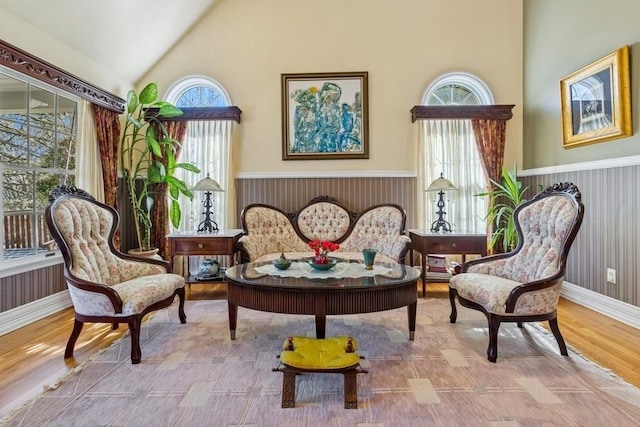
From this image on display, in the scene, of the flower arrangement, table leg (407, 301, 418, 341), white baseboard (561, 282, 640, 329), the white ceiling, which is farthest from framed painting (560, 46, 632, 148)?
the white ceiling

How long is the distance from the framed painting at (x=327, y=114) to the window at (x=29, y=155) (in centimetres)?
270

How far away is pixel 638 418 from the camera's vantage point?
6.08ft

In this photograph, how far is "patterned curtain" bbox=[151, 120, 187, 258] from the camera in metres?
5.03

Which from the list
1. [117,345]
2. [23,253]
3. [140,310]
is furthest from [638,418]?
[23,253]

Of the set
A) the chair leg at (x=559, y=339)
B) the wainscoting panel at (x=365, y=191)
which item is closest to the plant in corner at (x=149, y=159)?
the wainscoting panel at (x=365, y=191)

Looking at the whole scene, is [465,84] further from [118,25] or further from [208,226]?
[118,25]

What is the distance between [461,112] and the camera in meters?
4.96

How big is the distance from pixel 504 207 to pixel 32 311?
5.49 m

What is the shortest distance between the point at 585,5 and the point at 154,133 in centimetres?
552

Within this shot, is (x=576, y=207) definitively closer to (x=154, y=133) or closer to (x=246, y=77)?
(x=246, y=77)

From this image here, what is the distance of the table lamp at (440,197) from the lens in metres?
4.49

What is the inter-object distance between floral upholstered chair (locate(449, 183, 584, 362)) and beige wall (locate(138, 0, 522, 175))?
2.12 meters

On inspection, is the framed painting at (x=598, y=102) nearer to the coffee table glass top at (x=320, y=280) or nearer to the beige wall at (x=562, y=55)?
the beige wall at (x=562, y=55)

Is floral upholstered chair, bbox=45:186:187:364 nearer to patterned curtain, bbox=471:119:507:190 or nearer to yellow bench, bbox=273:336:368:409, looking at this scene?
yellow bench, bbox=273:336:368:409
